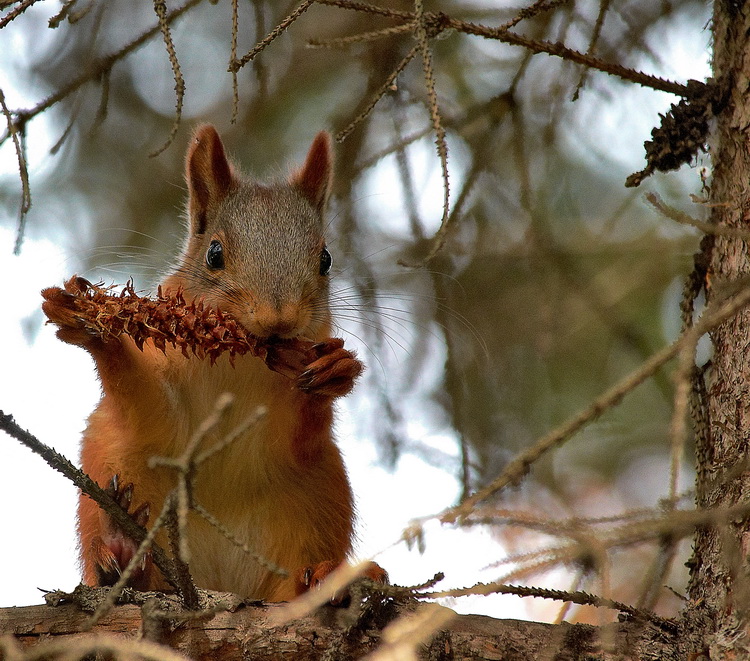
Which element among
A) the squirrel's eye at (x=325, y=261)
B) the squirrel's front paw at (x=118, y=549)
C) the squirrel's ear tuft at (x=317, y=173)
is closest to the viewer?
the squirrel's front paw at (x=118, y=549)

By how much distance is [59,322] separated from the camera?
1.79 meters

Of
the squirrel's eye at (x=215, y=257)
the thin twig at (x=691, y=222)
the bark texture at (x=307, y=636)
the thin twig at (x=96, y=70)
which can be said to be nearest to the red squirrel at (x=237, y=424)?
the squirrel's eye at (x=215, y=257)

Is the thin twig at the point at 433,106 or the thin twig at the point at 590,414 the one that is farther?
the thin twig at the point at 433,106

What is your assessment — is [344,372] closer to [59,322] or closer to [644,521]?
[59,322]

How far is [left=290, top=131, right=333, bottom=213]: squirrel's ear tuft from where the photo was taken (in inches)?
100

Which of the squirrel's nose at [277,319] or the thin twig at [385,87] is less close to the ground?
the thin twig at [385,87]

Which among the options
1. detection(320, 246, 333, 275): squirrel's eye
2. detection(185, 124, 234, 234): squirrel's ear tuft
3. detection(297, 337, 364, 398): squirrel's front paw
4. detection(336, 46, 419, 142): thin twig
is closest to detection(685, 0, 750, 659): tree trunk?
detection(336, 46, 419, 142): thin twig

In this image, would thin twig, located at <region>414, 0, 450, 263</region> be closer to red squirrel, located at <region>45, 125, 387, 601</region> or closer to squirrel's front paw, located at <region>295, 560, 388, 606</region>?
red squirrel, located at <region>45, 125, 387, 601</region>

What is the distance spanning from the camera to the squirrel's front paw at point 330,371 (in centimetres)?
192

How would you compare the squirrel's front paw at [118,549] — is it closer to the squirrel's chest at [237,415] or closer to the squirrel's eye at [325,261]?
the squirrel's chest at [237,415]

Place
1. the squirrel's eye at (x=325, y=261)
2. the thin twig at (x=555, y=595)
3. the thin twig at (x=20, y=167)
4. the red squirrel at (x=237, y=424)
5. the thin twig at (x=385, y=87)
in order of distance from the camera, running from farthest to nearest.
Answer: the squirrel's eye at (x=325, y=261) < the red squirrel at (x=237, y=424) < the thin twig at (x=20, y=167) < the thin twig at (x=385, y=87) < the thin twig at (x=555, y=595)

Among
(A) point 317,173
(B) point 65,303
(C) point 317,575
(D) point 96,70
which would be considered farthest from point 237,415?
(D) point 96,70

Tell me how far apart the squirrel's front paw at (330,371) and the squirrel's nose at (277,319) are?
3.3 inches

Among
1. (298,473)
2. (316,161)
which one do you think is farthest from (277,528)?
(316,161)
